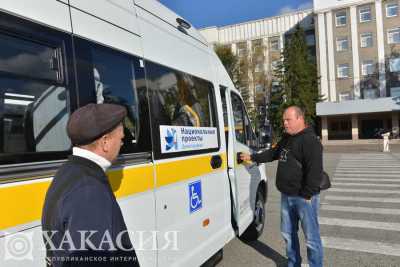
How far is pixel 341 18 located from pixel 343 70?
6.26 metres

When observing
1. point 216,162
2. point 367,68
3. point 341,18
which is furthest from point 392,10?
point 216,162

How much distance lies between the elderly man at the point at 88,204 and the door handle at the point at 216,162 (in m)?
2.54

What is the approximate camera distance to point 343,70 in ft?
151

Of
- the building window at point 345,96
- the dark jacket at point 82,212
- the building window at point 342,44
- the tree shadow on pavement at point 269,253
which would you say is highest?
the building window at point 342,44

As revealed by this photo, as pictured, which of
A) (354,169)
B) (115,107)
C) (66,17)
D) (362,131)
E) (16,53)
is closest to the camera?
(115,107)

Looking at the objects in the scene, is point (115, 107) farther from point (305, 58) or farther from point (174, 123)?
point (305, 58)

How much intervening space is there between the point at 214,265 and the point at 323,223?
266 cm

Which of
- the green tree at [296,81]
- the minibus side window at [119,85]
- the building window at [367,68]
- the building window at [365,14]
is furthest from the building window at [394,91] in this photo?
the minibus side window at [119,85]

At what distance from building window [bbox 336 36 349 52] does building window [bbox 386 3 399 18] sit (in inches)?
201

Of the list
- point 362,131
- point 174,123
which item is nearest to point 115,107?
point 174,123

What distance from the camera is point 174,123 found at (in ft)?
11.3

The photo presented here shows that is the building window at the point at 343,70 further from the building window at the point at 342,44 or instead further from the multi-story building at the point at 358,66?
the building window at the point at 342,44

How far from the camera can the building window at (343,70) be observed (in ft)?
151

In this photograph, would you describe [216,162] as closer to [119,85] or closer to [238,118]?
[238,118]
